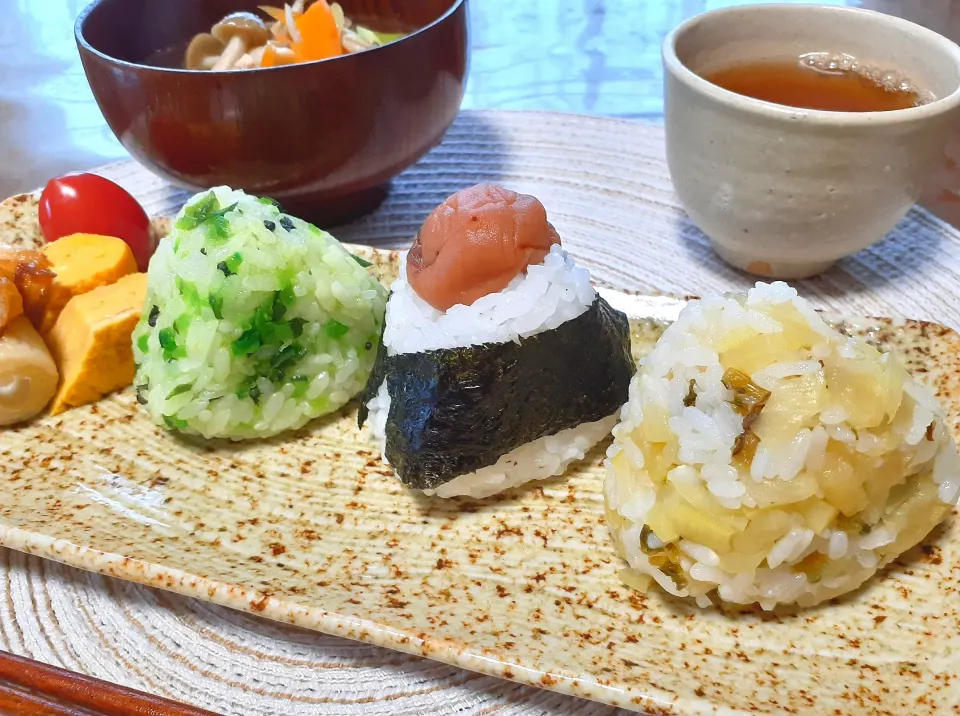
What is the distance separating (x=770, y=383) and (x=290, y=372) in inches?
42.6

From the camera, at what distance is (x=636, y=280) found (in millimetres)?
2473

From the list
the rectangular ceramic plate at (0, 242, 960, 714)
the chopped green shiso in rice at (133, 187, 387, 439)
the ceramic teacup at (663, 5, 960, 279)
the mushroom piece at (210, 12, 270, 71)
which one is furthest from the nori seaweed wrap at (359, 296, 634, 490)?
the mushroom piece at (210, 12, 270, 71)

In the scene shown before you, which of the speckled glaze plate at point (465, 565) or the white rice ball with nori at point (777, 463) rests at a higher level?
the white rice ball with nori at point (777, 463)

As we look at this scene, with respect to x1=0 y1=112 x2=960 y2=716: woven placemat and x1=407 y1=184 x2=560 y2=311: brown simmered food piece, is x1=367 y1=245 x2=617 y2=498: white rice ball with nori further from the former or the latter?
x1=0 y1=112 x2=960 y2=716: woven placemat

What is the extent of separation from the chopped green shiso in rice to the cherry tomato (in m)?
0.48

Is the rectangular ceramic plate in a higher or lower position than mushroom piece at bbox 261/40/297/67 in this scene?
lower

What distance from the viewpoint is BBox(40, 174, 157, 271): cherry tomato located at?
2.31m

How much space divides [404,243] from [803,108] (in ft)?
4.17

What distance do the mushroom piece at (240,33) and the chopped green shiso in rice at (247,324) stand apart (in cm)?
85

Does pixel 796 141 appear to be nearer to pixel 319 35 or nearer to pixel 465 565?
pixel 465 565

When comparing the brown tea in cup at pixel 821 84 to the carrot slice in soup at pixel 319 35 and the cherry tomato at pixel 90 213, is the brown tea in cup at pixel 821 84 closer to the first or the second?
the carrot slice in soup at pixel 319 35

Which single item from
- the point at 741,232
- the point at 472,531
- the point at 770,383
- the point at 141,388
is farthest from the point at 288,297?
the point at 741,232

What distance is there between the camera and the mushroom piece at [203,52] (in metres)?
2.62

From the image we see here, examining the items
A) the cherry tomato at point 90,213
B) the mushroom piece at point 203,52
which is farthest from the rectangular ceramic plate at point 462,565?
the mushroom piece at point 203,52
